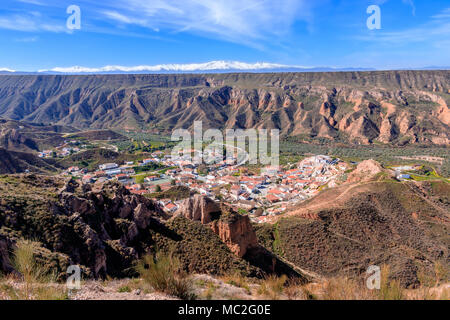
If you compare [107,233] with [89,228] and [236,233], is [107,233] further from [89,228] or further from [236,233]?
[236,233]

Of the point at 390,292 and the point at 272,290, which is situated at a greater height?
the point at 390,292

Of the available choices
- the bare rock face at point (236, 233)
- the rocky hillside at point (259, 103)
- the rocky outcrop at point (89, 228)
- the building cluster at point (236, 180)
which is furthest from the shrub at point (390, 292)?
the rocky hillside at point (259, 103)

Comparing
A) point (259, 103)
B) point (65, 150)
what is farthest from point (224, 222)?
point (259, 103)

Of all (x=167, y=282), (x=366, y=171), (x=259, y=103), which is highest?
(x=259, y=103)

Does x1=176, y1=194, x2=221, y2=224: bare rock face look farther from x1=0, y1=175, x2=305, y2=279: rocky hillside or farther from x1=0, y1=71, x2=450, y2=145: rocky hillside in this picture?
x1=0, y1=71, x2=450, y2=145: rocky hillside

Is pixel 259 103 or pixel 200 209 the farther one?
pixel 259 103

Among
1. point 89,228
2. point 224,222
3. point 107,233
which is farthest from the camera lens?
point 224,222
